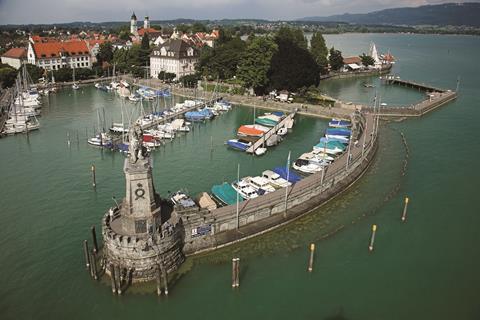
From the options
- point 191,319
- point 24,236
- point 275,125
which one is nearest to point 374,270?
point 191,319

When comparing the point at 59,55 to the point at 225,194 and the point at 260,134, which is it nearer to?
the point at 260,134

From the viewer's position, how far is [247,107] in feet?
275

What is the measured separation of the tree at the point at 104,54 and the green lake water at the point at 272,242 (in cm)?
6897

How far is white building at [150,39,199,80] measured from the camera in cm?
10619

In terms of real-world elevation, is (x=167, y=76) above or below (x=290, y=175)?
above

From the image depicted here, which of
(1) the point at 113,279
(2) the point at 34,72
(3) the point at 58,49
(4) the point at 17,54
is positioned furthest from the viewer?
(4) the point at 17,54

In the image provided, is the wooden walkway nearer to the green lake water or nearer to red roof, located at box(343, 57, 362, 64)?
the green lake water

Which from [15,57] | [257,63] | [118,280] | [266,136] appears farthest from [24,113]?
[118,280]

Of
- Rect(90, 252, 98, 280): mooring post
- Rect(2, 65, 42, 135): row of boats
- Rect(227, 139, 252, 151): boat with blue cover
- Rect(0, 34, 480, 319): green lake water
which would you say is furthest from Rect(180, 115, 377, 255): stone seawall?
Rect(2, 65, 42, 135): row of boats

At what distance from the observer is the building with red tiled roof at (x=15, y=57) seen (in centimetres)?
11312

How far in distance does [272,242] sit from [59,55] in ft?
342

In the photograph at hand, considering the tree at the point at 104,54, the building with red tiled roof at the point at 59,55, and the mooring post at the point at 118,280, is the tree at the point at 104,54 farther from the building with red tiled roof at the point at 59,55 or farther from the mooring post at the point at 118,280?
the mooring post at the point at 118,280

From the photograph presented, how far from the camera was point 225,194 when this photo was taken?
3956 cm

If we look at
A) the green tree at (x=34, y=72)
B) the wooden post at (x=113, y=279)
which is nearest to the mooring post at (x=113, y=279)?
the wooden post at (x=113, y=279)
